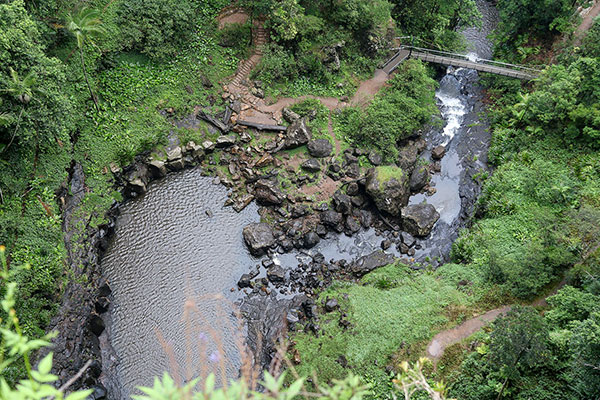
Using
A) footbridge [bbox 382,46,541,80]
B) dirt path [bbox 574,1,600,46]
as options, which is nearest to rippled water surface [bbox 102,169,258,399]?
footbridge [bbox 382,46,541,80]

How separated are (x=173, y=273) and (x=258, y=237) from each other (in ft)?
18.5

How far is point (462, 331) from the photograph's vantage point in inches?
888

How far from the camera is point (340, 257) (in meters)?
28.3

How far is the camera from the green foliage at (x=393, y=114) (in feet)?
106

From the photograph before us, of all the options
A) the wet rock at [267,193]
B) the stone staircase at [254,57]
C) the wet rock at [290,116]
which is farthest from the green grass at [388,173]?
the stone staircase at [254,57]

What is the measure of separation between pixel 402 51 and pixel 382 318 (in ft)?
81.8

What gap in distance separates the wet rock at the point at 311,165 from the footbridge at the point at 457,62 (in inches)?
474

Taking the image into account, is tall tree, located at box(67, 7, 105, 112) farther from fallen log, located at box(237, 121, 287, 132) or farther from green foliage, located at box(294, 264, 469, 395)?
green foliage, located at box(294, 264, 469, 395)

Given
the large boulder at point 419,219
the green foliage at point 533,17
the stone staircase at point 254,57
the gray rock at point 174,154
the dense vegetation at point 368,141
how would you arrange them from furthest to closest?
the green foliage at point 533,17, the stone staircase at point 254,57, the gray rock at point 174,154, the large boulder at point 419,219, the dense vegetation at point 368,141

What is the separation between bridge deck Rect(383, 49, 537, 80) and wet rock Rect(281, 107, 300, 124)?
Result: 10048 millimetres

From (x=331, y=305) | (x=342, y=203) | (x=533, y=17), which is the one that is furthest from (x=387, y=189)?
(x=533, y=17)

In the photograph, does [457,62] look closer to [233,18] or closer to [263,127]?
[263,127]

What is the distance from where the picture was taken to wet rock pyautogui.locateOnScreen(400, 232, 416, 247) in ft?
94.7

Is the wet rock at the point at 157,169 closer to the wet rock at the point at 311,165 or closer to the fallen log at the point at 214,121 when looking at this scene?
the fallen log at the point at 214,121
